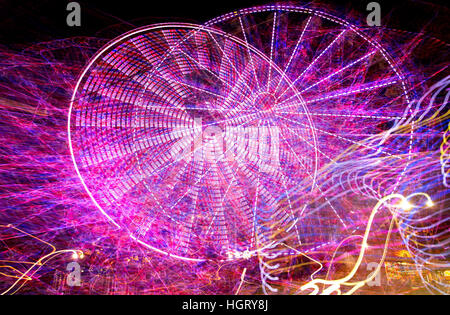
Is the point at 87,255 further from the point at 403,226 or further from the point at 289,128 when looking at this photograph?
the point at 403,226

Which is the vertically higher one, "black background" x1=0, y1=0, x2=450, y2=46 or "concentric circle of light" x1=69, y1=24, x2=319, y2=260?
"black background" x1=0, y1=0, x2=450, y2=46

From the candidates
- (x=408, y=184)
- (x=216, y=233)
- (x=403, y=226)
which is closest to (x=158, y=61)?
(x=216, y=233)

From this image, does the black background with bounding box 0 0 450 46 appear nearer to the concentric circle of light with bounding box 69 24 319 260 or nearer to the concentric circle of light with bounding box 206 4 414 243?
the concentric circle of light with bounding box 69 24 319 260

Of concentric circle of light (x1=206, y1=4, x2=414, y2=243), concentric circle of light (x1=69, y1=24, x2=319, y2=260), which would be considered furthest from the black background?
concentric circle of light (x1=206, y1=4, x2=414, y2=243)

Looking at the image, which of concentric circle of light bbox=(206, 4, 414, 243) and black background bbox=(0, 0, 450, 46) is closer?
black background bbox=(0, 0, 450, 46)

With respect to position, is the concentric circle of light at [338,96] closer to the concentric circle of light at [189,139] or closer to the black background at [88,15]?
the concentric circle of light at [189,139]

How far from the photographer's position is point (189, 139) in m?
3.36

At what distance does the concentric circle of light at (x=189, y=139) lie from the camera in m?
2.77

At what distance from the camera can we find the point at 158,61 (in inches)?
118

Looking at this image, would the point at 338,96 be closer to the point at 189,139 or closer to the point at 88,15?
the point at 189,139

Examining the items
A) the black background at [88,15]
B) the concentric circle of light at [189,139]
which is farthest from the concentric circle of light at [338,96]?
the black background at [88,15]

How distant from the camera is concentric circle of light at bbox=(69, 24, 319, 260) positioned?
2773mm

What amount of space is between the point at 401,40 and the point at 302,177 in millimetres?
1831

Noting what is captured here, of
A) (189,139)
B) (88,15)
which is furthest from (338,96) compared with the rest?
(88,15)
